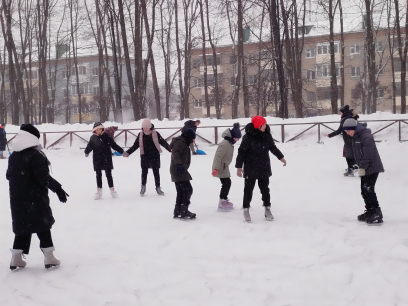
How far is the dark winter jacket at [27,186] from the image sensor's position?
4938 mm

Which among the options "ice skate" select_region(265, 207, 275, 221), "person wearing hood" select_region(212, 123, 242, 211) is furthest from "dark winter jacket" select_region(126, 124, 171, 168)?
"ice skate" select_region(265, 207, 275, 221)

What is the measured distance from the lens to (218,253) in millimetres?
5633

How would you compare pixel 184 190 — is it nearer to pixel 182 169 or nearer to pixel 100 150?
pixel 182 169

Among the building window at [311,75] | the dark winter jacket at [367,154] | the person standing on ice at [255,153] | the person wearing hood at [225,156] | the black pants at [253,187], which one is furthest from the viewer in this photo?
the building window at [311,75]

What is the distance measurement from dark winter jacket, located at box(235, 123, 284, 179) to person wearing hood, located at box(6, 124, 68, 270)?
2815 mm

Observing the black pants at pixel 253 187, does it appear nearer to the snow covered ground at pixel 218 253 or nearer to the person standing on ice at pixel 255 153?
the person standing on ice at pixel 255 153

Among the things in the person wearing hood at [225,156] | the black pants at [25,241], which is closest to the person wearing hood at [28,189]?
the black pants at [25,241]

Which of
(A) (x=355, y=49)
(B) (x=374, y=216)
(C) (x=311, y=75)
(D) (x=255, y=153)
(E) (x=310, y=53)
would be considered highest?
(E) (x=310, y=53)

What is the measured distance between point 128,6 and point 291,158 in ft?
53.1

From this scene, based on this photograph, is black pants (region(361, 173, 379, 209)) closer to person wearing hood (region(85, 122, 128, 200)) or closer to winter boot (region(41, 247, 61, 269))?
winter boot (region(41, 247, 61, 269))

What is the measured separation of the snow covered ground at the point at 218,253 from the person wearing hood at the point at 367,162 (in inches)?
8.9

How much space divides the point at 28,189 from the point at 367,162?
14.3 feet

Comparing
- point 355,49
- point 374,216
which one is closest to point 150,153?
point 374,216

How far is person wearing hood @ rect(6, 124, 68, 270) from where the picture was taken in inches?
194
